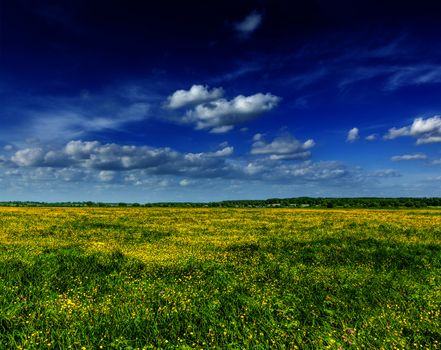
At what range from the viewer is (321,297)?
7820mm

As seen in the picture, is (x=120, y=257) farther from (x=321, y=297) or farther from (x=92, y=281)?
(x=321, y=297)

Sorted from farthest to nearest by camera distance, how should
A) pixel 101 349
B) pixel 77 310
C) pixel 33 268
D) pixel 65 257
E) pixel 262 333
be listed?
pixel 65 257, pixel 33 268, pixel 77 310, pixel 262 333, pixel 101 349

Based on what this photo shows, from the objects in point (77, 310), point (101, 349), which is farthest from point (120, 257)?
point (101, 349)

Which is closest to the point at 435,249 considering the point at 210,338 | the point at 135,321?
the point at 210,338

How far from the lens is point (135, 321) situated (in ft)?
20.0

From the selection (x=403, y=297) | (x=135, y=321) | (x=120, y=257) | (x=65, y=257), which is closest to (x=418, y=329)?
(x=403, y=297)

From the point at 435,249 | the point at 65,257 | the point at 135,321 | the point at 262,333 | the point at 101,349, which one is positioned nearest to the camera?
the point at 101,349

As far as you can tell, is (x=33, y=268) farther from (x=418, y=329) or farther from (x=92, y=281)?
(x=418, y=329)

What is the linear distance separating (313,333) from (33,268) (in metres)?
9.14

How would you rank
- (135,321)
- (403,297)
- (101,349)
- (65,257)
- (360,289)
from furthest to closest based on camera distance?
1. (65,257)
2. (360,289)
3. (403,297)
4. (135,321)
5. (101,349)

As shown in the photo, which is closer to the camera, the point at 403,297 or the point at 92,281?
the point at 403,297

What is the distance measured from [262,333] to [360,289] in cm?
426

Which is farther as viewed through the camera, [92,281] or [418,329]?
[92,281]

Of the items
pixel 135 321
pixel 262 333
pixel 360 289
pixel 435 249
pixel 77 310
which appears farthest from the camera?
pixel 435 249
